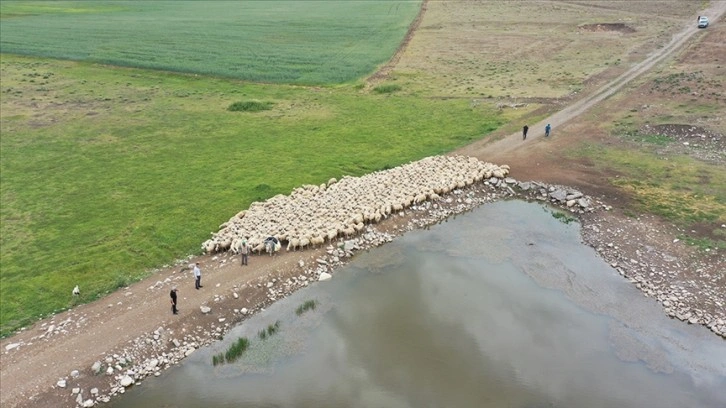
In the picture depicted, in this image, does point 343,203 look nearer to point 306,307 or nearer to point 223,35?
point 306,307

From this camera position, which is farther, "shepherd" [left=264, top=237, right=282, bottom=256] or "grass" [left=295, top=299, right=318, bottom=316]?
"shepherd" [left=264, top=237, right=282, bottom=256]

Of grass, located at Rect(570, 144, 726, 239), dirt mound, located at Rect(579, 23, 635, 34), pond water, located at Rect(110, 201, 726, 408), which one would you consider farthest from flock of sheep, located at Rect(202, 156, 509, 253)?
dirt mound, located at Rect(579, 23, 635, 34)

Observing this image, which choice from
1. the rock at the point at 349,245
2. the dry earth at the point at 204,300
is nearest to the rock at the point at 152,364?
the dry earth at the point at 204,300

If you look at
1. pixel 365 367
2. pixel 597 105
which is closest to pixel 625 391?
pixel 365 367

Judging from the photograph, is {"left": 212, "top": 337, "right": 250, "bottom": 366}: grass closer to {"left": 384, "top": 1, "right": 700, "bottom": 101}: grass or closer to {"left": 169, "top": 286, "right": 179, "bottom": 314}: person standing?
{"left": 169, "top": 286, "right": 179, "bottom": 314}: person standing

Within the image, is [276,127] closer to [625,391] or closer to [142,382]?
[142,382]
